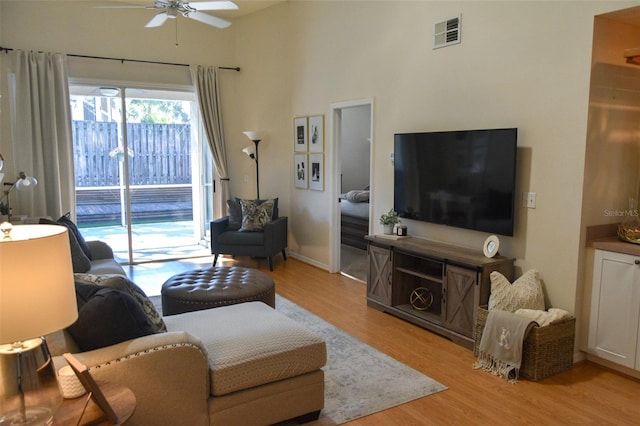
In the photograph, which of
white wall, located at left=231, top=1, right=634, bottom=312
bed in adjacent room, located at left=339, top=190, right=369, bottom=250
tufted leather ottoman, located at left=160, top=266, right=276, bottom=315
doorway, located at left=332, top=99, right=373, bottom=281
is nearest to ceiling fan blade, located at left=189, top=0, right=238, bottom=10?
white wall, located at left=231, top=1, right=634, bottom=312

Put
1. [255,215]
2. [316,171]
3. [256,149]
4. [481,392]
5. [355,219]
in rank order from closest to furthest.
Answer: [481,392]
[316,171]
[255,215]
[256,149]
[355,219]

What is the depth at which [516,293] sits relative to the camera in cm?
357

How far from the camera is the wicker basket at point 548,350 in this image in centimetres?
332

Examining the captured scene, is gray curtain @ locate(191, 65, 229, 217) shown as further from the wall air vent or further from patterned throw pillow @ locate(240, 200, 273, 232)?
the wall air vent

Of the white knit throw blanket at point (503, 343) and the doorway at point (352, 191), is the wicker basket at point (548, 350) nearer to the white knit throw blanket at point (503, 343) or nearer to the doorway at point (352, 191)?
the white knit throw blanket at point (503, 343)

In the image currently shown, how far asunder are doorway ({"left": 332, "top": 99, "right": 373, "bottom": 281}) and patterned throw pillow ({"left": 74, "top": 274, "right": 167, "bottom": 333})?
3.25m

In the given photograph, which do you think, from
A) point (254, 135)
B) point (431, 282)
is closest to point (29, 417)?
point (431, 282)

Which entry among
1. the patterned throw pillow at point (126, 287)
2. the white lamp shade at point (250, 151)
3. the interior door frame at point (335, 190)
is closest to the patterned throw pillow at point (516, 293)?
the patterned throw pillow at point (126, 287)

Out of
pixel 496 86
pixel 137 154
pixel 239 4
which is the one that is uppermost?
pixel 239 4

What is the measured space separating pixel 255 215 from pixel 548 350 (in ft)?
13.3

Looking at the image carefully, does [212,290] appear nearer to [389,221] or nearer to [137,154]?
[389,221]

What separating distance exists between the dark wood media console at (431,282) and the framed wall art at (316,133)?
6.25 feet

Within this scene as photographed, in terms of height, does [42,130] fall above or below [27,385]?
above

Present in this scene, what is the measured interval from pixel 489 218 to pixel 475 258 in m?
0.35
